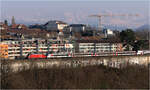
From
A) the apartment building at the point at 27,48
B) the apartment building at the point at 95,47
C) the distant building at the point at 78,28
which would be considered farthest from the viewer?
the distant building at the point at 78,28

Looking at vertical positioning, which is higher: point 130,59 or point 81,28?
point 81,28

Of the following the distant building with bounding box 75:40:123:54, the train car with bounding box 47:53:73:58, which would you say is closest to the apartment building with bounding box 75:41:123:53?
the distant building with bounding box 75:40:123:54

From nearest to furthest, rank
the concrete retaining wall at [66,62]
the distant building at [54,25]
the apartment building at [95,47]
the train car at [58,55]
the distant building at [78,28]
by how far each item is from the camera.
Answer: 1. the concrete retaining wall at [66,62]
2. the train car at [58,55]
3. the apartment building at [95,47]
4. the distant building at [78,28]
5. the distant building at [54,25]

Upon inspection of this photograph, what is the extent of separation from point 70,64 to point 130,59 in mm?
3845

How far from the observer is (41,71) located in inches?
432

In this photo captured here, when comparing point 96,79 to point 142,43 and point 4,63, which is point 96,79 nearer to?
point 4,63

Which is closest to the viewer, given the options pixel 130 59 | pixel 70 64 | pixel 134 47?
pixel 70 64

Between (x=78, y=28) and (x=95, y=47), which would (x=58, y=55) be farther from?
(x=78, y=28)

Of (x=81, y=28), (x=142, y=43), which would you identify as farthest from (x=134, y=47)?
(x=81, y=28)

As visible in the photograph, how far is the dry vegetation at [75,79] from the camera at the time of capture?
9.33 meters

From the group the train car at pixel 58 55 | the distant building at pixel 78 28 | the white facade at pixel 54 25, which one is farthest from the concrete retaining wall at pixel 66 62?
the white facade at pixel 54 25

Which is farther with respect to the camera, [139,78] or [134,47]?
[134,47]

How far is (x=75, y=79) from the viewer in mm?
9875

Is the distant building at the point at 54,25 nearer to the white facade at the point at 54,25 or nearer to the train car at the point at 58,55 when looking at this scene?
the white facade at the point at 54,25
